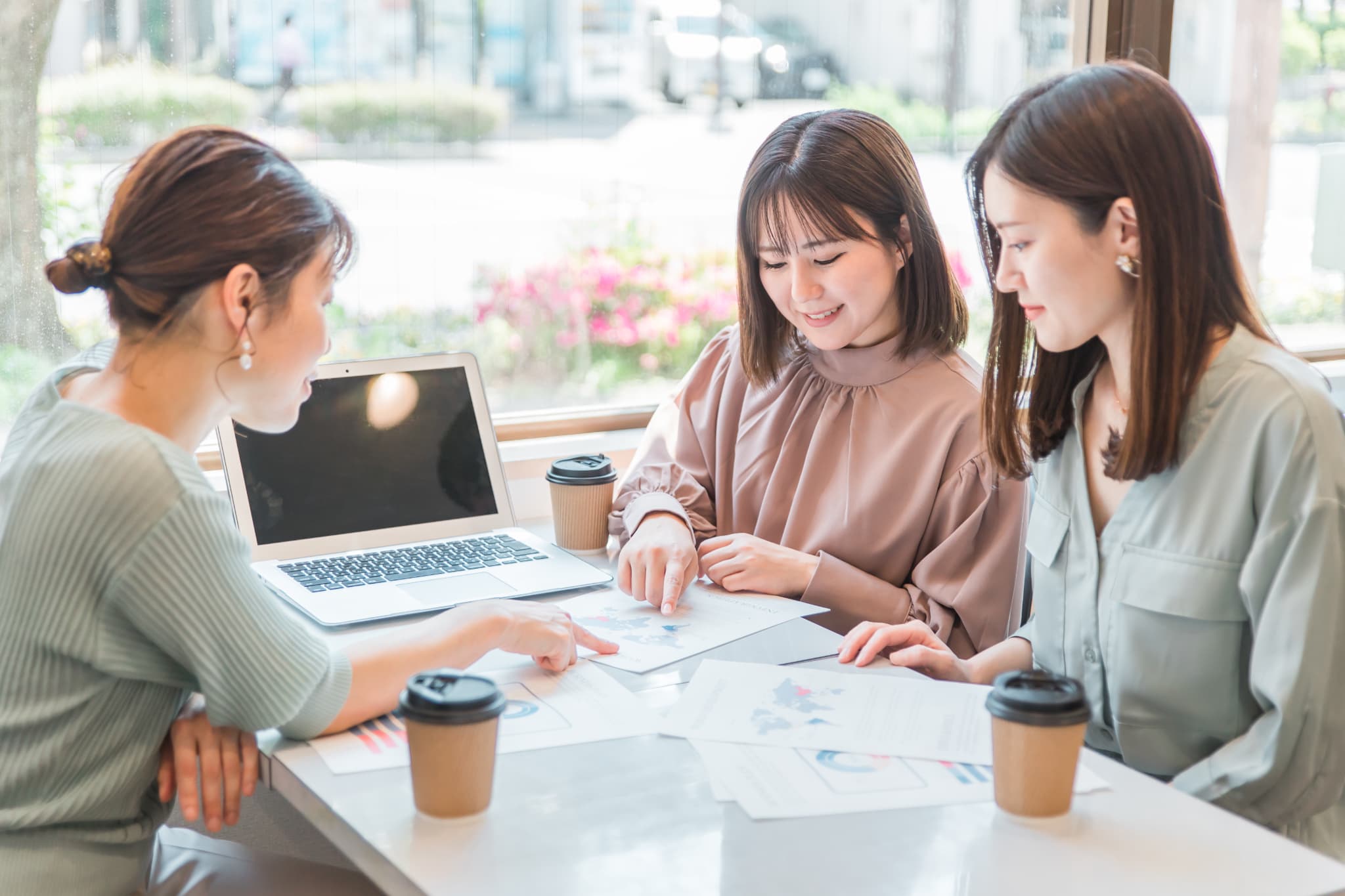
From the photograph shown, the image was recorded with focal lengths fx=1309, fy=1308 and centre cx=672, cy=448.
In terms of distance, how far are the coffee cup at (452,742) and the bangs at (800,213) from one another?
0.91 m

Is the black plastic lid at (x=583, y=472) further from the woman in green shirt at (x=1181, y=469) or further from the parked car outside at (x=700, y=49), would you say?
the parked car outside at (x=700, y=49)

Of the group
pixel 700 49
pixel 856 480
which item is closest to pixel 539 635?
pixel 856 480

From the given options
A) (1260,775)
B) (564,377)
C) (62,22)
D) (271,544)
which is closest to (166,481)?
(271,544)

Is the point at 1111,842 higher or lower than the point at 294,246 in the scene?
lower

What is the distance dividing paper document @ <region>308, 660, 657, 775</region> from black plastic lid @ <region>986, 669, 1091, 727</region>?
0.34m

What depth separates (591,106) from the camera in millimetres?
2301

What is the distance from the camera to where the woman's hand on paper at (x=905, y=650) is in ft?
4.60

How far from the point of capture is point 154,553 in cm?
110

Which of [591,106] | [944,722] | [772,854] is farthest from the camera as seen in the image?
[591,106]

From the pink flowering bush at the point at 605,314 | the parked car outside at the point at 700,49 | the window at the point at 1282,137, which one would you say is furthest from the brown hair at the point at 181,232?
the window at the point at 1282,137

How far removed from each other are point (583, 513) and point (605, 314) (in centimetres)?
62

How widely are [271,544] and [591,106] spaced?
974mm

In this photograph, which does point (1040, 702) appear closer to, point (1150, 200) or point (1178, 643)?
point (1178, 643)

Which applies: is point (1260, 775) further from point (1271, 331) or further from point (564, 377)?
point (564, 377)
